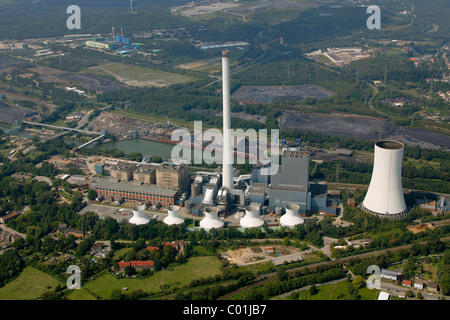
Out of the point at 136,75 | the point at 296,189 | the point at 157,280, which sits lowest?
the point at 157,280

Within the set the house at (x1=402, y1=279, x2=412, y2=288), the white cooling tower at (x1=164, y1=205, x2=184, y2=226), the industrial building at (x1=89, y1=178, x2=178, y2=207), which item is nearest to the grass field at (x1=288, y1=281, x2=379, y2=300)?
the house at (x1=402, y1=279, x2=412, y2=288)

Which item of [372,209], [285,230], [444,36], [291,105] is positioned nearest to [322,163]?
[372,209]

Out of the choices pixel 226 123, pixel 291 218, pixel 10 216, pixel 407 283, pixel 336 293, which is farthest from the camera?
pixel 226 123

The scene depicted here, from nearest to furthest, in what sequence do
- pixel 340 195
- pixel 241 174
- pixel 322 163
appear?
pixel 340 195
pixel 241 174
pixel 322 163

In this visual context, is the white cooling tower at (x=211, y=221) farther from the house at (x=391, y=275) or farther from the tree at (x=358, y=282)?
the house at (x=391, y=275)

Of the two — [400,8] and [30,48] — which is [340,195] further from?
[400,8]

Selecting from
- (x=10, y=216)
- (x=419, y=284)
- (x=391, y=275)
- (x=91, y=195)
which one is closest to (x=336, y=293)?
(x=391, y=275)

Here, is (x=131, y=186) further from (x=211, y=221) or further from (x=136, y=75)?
(x=136, y=75)
